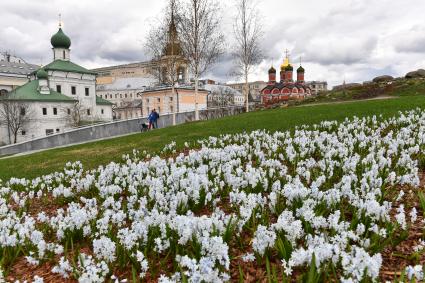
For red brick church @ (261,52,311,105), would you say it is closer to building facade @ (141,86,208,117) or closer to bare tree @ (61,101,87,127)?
building facade @ (141,86,208,117)

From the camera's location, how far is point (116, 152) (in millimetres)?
12570

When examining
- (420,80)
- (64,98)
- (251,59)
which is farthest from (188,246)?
(64,98)

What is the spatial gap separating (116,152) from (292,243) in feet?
34.0

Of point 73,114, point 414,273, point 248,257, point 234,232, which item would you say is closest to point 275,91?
point 73,114

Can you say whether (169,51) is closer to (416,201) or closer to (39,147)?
(39,147)

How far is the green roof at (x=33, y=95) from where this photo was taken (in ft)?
173

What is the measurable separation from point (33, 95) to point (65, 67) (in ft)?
30.7

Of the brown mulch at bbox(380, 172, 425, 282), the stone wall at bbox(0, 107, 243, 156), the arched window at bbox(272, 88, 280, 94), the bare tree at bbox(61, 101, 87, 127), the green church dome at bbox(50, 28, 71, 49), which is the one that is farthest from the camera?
the arched window at bbox(272, 88, 280, 94)

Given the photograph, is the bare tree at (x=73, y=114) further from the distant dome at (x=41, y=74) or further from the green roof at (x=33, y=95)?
the distant dome at (x=41, y=74)

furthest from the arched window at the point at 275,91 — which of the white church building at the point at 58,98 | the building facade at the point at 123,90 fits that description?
the white church building at the point at 58,98

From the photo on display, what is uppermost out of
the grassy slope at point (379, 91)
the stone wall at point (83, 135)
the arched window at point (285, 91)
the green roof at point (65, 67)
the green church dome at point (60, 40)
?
the green church dome at point (60, 40)

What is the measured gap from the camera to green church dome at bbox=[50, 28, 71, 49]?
61219 millimetres

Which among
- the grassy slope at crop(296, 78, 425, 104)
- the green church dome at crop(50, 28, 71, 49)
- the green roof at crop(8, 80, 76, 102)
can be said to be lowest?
the grassy slope at crop(296, 78, 425, 104)

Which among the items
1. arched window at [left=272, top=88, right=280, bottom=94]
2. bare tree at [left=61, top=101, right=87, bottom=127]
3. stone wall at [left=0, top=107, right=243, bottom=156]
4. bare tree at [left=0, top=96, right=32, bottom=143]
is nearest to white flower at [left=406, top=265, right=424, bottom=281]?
stone wall at [left=0, top=107, right=243, bottom=156]
